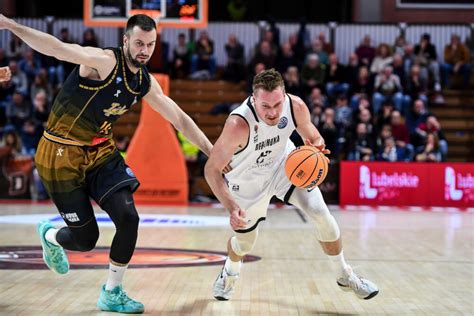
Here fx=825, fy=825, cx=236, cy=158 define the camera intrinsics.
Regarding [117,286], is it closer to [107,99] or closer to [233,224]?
[233,224]

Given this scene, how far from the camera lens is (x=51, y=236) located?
6.49 meters

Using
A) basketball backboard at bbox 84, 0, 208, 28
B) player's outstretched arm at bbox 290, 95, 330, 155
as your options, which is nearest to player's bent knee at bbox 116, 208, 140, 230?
player's outstretched arm at bbox 290, 95, 330, 155

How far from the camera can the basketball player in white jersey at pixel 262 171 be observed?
5.86 metres

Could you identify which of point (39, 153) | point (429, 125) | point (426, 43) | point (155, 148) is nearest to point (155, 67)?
point (155, 148)

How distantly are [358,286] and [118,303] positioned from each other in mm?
1753

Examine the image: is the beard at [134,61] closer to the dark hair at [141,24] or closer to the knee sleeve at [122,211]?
the dark hair at [141,24]

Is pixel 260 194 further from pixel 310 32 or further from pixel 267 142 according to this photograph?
pixel 310 32

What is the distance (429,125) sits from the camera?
17.6m

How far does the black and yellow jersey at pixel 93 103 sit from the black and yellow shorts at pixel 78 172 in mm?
Answer: 68

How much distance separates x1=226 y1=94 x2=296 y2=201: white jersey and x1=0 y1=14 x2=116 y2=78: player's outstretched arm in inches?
41.7

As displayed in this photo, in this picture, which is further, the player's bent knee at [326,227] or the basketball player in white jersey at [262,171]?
the player's bent knee at [326,227]

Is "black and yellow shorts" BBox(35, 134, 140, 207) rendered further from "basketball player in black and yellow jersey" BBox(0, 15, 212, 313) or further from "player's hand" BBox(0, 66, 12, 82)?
"player's hand" BBox(0, 66, 12, 82)

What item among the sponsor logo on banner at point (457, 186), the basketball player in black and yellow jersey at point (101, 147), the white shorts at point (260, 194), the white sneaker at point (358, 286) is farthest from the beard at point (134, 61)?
the sponsor logo on banner at point (457, 186)

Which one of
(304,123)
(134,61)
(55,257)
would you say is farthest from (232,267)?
(134,61)
